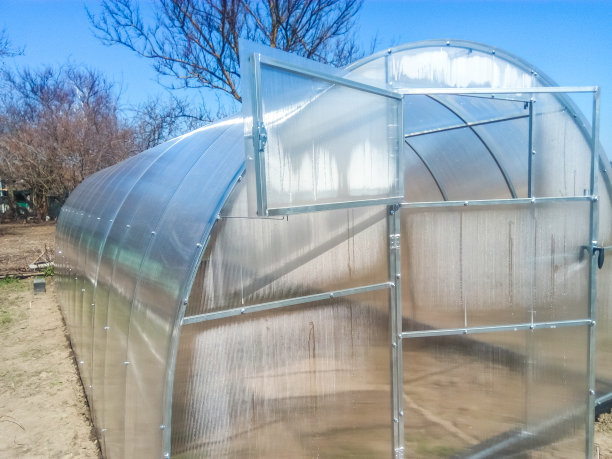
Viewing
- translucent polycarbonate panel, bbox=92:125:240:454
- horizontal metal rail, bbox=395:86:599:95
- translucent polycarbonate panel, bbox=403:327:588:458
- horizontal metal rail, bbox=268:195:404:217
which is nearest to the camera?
horizontal metal rail, bbox=268:195:404:217

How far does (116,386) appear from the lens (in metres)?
4.15

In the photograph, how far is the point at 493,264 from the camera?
165 inches

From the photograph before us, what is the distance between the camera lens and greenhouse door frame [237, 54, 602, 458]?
100 inches

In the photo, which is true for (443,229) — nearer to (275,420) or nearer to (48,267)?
(275,420)

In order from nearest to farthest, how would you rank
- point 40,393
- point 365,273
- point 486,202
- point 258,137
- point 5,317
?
point 258,137
point 365,273
point 486,202
point 40,393
point 5,317

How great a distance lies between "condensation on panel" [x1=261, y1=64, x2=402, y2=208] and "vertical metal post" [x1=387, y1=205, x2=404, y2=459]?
0.56m

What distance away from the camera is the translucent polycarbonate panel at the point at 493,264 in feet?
13.3

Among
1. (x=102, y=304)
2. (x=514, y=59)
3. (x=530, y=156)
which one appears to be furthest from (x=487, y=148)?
(x=102, y=304)

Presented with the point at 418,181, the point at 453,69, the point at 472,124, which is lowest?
the point at 418,181

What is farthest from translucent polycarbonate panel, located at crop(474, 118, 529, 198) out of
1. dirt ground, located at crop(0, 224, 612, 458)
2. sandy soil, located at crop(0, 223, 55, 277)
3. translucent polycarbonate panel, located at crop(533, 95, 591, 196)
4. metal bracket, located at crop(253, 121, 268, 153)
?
sandy soil, located at crop(0, 223, 55, 277)

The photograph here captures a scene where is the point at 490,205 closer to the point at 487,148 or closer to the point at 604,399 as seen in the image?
the point at 487,148

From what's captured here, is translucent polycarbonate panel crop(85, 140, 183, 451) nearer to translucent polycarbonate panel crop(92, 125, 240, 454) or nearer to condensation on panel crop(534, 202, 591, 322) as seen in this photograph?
translucent polycarbonate panel crop(92, 125, 240, 454)

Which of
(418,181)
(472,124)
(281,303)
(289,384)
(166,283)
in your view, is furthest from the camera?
(472,124)

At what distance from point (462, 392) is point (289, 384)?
170 centimetres
